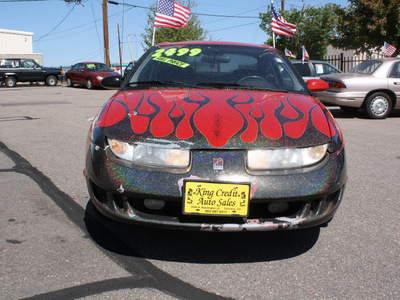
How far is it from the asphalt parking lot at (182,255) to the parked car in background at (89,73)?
1868 cm

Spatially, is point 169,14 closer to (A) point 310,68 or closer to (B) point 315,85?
(A) point 310,68

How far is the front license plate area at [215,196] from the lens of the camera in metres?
2.49

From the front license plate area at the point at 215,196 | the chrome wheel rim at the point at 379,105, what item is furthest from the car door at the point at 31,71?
the front license plate area at the point at 215,196

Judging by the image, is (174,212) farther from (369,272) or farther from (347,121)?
(347,121)

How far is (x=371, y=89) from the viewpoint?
9.91 meters

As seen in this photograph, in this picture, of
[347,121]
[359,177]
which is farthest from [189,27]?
[359,177]

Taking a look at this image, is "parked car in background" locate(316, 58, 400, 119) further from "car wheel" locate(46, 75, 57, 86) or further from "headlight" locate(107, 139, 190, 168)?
"car wheel" locate(46, 75, 57, 86)

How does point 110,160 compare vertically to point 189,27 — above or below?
below

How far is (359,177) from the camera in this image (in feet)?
16.0

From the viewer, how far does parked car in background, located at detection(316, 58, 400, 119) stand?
9.81 m

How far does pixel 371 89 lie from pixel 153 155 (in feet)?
27.6

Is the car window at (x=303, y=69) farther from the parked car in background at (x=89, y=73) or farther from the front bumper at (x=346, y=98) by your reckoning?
the parked car in background at (x=89, y=73)

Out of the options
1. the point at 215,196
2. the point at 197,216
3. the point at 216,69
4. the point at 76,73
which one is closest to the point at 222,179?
the point at 215,196

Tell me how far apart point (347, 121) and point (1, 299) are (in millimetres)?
8708
